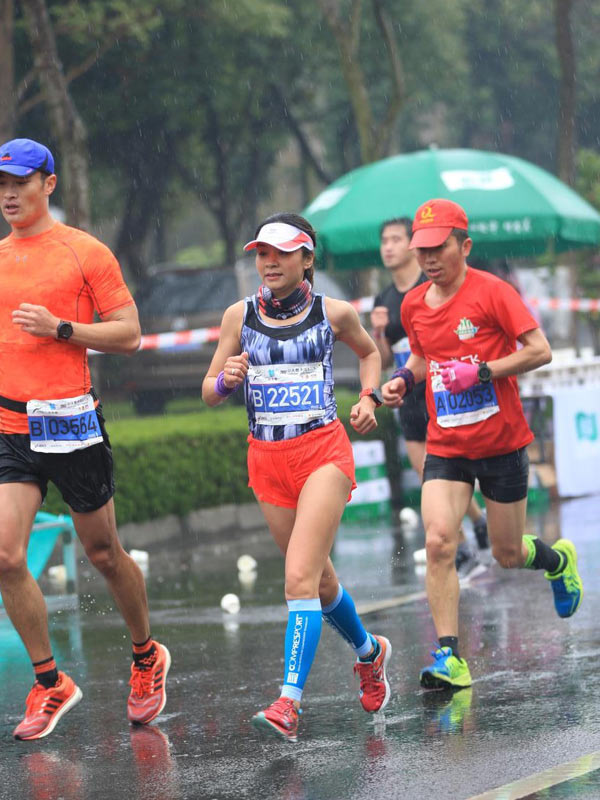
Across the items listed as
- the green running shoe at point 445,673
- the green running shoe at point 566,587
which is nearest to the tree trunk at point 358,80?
the green running shoe at point 566,587

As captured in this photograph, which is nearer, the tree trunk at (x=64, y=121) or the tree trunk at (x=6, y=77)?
the tree trunk at (x=64, y=121)

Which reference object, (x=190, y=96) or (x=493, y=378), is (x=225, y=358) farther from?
(x=190, y=96)

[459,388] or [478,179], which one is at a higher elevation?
[478,179]

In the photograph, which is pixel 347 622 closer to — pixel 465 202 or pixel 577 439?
pixel 577 439

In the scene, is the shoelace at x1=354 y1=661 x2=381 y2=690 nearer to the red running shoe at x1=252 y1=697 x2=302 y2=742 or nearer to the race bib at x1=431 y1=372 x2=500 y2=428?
the red running shoe at x1=252 y1=697 x2=302 y2=742

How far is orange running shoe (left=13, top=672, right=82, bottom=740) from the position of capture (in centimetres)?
582

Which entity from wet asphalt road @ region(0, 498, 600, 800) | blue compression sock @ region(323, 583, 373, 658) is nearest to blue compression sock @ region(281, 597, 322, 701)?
wet asphalt road @ region(0, 498, 600, 800)

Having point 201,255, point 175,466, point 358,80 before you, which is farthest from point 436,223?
point 201,255

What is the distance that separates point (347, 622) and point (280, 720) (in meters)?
0.88

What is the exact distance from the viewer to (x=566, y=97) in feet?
79.3

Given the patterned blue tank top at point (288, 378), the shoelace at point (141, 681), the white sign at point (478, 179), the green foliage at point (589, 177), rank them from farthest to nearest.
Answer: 1. the green foliage at point (589, 177)
2. the white sign at point (478, 179)
3. the shoelace at point (141, 681)
4. the patterned blue tank top at point (288, 378)

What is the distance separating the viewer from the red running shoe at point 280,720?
Answer: 17.0ft

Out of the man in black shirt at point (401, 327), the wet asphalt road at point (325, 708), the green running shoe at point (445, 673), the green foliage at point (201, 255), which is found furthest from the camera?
the green foliage at point (201, 255)

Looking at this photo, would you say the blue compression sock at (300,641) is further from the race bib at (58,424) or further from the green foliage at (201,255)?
the green foliage at (201,255)
